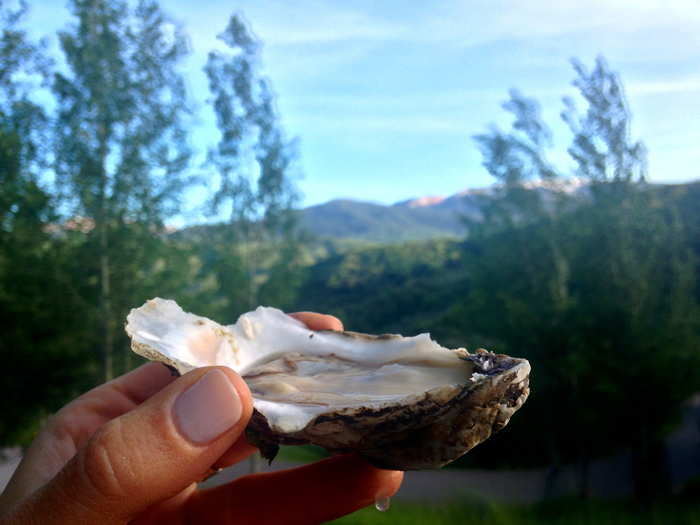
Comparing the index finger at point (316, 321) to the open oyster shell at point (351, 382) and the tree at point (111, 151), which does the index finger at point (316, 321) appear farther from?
the tree at point (111, 151)

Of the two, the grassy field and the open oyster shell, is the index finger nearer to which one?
the open oyster shell

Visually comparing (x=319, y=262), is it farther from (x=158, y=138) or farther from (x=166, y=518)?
(x=166, y=518)

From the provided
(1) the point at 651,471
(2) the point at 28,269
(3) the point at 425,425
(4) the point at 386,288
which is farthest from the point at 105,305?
(4) the point at 386,288

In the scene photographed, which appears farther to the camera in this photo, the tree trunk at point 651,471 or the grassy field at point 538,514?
the tree trunk at point 651,471

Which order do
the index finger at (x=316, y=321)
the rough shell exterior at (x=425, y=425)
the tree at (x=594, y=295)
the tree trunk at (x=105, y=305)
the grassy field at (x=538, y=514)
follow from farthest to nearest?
the tree at (x=594, y=295)
the tree trunk at (x=105, y=305)
the grassy field at (x=538, y=514)
the index finger at (x=316, y=321)
the rough shell exterior at (x=425, y=425)

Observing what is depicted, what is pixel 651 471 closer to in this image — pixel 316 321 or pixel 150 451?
pixel 316 321

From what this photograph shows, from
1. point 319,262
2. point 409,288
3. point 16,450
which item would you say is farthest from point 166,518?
point 319,262

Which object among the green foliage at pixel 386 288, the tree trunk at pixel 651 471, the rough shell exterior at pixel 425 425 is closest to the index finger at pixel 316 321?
the rough shell exterior at pixel 425 425
